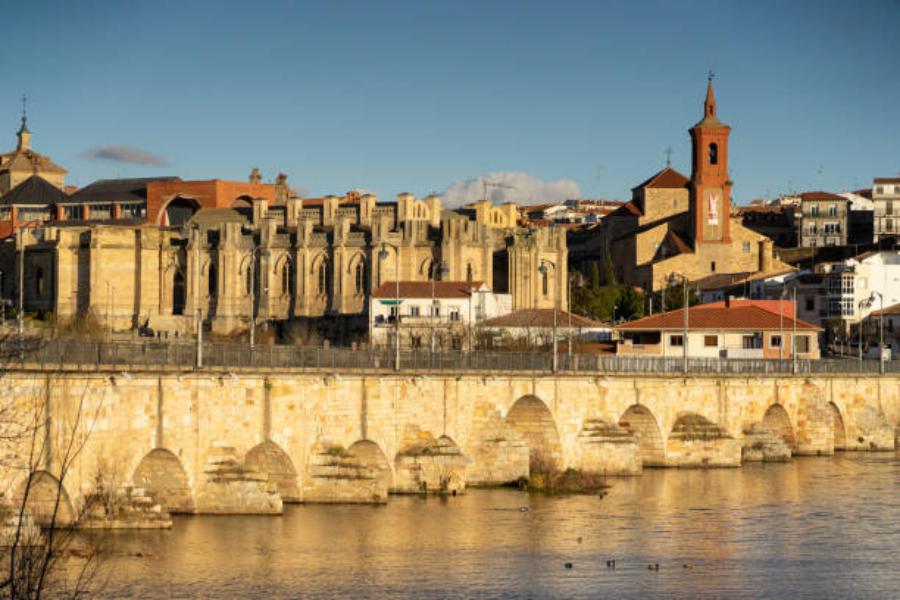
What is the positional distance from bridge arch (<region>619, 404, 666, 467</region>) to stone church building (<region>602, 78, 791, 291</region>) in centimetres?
7902

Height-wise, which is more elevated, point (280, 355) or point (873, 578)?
point (280, 355)

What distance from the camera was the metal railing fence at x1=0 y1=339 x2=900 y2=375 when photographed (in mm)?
48894

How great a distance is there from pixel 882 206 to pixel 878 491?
112646mm

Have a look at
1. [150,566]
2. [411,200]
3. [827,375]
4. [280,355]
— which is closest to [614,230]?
[411,200]

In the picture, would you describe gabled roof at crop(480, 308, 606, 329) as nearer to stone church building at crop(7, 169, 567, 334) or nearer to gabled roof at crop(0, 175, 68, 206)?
stone church building at crop(7, 169, 567, 334)

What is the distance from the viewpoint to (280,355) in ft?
189

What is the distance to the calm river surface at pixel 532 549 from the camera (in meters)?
45.9

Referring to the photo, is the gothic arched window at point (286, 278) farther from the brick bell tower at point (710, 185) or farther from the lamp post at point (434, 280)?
the brick bell tower at point (710, 185)

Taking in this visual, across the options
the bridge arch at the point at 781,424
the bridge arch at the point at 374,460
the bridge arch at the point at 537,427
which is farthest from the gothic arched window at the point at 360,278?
the bridge arch at the point at 374,460

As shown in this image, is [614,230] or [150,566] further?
[614,230]

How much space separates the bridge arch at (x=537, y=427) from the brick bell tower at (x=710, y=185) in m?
91.3

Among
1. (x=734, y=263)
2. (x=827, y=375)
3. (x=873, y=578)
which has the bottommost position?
(x=873, y=578)

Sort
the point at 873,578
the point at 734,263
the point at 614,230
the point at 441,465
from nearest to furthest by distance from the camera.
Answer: the point at 873,578 < the point at 441,465 < the point at 734,263 < the point at 614,230

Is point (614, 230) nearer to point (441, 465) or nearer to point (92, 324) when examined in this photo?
point (92, 324)
